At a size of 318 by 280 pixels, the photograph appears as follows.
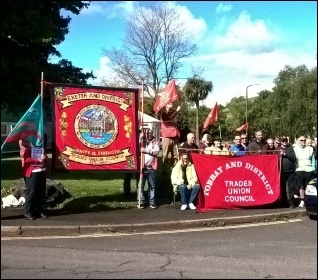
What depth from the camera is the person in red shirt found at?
10.3 metres

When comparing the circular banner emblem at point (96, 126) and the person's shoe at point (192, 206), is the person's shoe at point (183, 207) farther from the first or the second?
the circular banner emblem at point (96, 126)

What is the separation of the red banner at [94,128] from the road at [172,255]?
2.54 metres

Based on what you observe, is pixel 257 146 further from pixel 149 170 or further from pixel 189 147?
pixel 149 170

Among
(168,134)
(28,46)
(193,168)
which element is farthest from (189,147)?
(28,46)

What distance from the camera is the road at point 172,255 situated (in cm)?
658

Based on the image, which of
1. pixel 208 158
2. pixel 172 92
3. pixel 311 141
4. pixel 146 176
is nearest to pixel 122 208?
pixel 146 176

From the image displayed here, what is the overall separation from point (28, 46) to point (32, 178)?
10.6 m

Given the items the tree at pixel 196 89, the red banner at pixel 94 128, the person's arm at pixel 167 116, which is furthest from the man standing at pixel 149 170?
the tree at pixel 196 89

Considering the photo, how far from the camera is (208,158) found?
39.0 ft

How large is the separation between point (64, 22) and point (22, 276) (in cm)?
1766

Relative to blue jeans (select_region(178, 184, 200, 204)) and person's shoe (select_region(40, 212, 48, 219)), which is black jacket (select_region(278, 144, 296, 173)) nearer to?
blue jeans (select_region(178, 184, 200, 204))

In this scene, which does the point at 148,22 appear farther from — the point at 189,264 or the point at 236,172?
the point at 189,264

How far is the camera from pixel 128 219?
411 inches

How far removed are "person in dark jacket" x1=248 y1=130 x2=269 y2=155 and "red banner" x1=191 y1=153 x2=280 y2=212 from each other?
28cm
